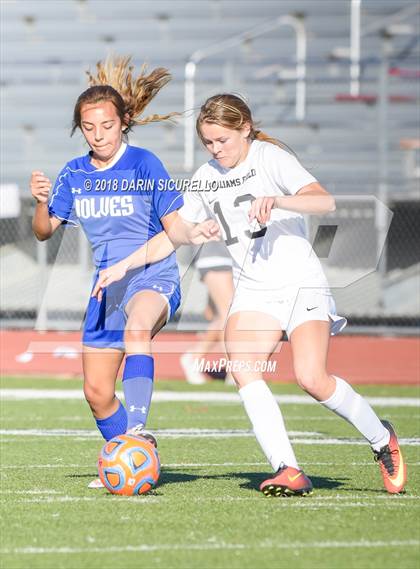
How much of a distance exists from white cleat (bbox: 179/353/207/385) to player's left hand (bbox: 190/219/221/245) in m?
7.10

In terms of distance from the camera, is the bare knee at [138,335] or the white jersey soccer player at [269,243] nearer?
the white jersey soccer player at [269,243]

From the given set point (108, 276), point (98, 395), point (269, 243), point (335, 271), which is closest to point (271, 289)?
point (269, 243)

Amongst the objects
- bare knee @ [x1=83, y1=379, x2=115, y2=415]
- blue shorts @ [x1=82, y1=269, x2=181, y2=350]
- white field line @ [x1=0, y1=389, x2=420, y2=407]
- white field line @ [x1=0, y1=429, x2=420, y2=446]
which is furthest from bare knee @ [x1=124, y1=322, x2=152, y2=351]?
white field line @ [x1=0, y1=389, x2=420, y2=407]

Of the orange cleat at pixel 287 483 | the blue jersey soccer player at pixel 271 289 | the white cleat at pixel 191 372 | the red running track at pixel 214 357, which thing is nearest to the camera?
the orange cleat at pixel 287 483

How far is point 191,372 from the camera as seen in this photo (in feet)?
41.4

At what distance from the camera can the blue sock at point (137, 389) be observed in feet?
17.8

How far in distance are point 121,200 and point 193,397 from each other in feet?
18.3

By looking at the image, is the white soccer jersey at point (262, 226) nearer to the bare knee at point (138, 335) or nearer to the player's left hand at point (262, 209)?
the player's left hand at point (262, 209)

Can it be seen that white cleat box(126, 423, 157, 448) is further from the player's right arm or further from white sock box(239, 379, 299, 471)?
the player's right arm

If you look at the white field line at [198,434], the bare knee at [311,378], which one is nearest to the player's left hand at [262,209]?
the bare knee at [311,378]

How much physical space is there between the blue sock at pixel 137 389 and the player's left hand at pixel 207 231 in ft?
2.08

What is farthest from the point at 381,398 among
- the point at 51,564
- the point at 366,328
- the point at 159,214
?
the point at 51,564

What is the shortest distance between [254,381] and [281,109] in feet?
38.6

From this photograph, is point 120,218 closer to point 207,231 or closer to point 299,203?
point 207,231
